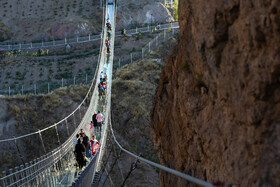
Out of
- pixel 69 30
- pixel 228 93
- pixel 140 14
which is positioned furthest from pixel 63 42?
pixel 228 93

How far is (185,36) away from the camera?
724 centimetres

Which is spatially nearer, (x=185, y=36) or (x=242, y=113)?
(x=242, y=113)

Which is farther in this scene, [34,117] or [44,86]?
[44,86]

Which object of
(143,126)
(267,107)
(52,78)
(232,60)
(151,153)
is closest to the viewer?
(267,107)

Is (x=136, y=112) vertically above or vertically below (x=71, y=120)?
above

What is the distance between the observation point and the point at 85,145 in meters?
12.2

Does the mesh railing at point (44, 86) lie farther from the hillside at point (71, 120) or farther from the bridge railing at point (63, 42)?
the bridge railing at point (63, 42)

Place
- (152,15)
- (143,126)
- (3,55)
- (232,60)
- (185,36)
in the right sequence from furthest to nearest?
(152,15) < (3,55) < (143,126) < (185,36) < (232,60)

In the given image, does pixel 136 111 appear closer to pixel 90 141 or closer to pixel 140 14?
pixel 90 141

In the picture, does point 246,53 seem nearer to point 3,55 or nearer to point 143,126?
point 143,126

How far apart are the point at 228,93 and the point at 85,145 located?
764 cm

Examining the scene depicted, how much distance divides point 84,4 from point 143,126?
80.5 feet

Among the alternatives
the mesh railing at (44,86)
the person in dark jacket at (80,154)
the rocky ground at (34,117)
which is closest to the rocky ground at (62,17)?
the mesh railing at (44,86)

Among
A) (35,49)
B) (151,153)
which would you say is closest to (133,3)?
(35,49)
